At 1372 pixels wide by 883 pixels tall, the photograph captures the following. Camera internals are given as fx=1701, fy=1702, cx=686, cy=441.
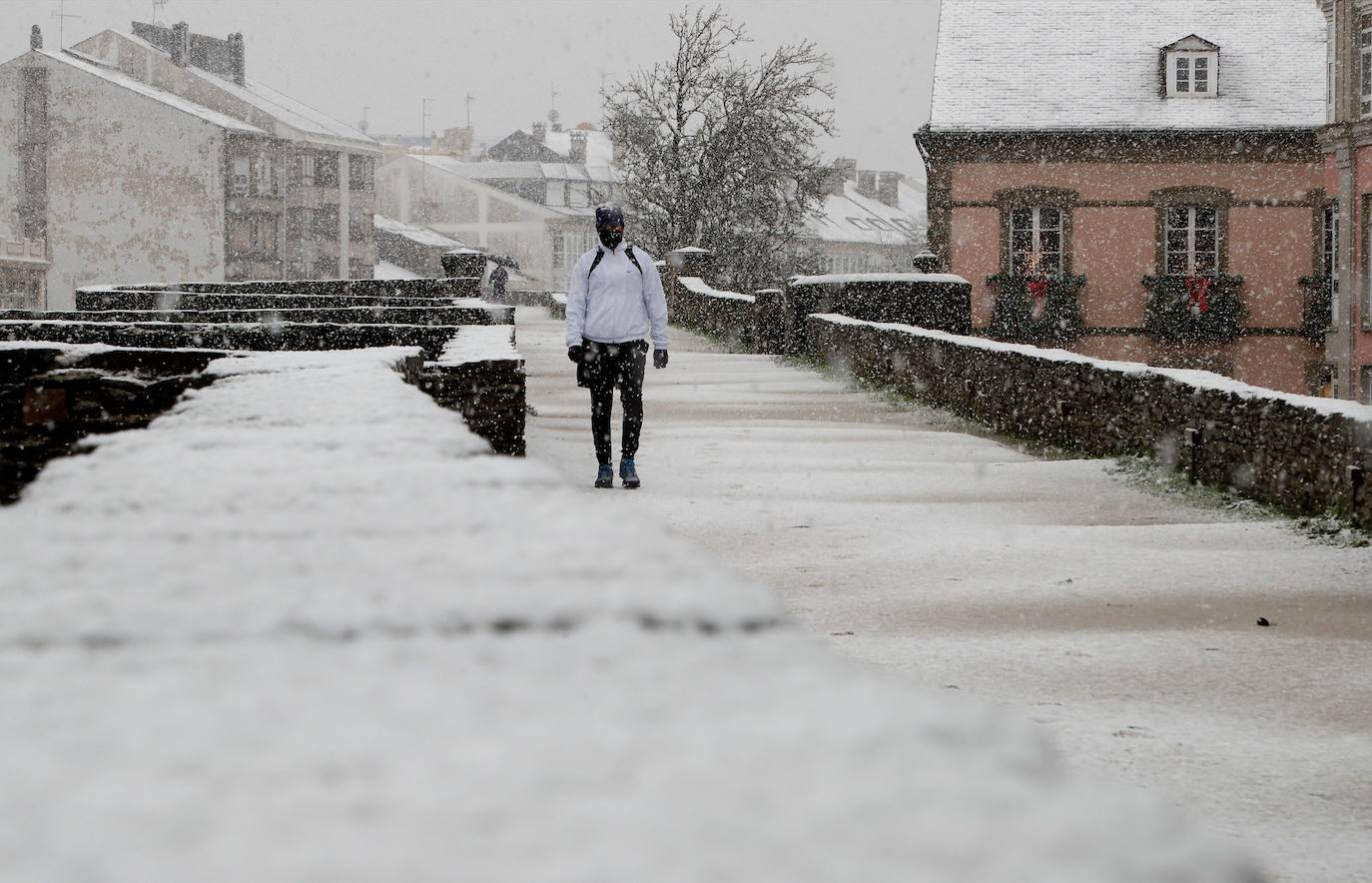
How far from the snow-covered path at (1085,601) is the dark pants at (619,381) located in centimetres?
46

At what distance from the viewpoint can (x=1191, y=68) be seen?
31.6 m

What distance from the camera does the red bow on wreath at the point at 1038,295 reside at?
1217 inches

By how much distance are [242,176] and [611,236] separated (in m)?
52.9

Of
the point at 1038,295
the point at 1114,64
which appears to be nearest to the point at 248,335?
the point at 1038,295

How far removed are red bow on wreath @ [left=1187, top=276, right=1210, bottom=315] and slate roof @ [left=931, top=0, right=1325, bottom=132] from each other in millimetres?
2778

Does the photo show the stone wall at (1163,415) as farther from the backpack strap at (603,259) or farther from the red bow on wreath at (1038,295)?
the red bow on wreath at (1038,295)

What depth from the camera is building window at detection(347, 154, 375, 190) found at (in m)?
68.4

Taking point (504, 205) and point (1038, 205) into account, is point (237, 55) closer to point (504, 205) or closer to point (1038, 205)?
point (504, 205)

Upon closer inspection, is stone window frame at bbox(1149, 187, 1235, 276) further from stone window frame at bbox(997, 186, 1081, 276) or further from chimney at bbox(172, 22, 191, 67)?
chimney at bbox(172, 22, 191, 67)

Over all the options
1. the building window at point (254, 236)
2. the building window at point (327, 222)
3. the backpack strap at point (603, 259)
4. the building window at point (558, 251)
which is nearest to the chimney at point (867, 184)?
the building window at point (558, 251)

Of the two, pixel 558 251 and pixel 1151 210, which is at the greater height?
pixel 558 251

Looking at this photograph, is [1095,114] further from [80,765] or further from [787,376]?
[80,765]

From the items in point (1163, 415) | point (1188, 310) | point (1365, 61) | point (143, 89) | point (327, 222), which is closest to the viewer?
point (1163, 415)

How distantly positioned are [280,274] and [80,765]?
209 feet
